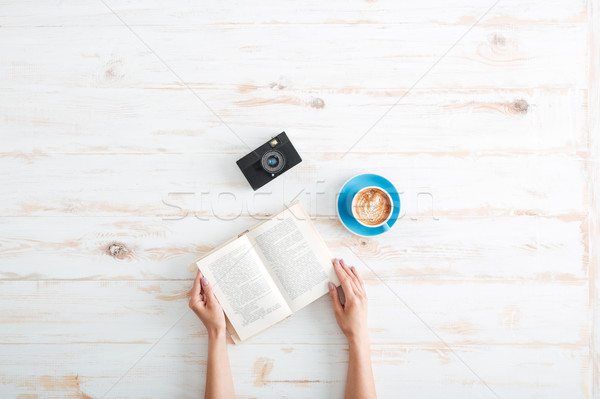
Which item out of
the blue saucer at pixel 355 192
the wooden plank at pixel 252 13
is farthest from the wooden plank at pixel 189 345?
the wooden plank at pixel 252 13

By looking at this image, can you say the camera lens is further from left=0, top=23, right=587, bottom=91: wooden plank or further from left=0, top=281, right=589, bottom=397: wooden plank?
left=0, top=281, right=589, bottom=397: wooden plank

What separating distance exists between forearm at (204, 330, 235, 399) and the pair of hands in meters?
0.02

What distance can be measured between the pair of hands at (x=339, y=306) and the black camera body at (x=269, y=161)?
0.31m

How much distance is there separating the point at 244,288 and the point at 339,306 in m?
0.28

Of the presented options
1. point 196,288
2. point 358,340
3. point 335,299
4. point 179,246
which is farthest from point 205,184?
point 358,340

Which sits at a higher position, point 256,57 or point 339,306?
point 256,57

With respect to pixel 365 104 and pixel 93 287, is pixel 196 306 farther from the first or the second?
pixel 365 104

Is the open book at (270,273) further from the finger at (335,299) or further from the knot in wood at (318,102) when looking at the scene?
the knot in wood at (318,102)

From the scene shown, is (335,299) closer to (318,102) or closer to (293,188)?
(293,188)

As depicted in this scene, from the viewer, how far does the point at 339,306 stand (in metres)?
1.31

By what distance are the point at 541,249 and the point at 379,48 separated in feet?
2.54

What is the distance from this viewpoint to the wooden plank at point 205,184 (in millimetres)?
1347

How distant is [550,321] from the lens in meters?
1.36

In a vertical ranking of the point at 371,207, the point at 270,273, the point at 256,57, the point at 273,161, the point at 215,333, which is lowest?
the point at 215,333
